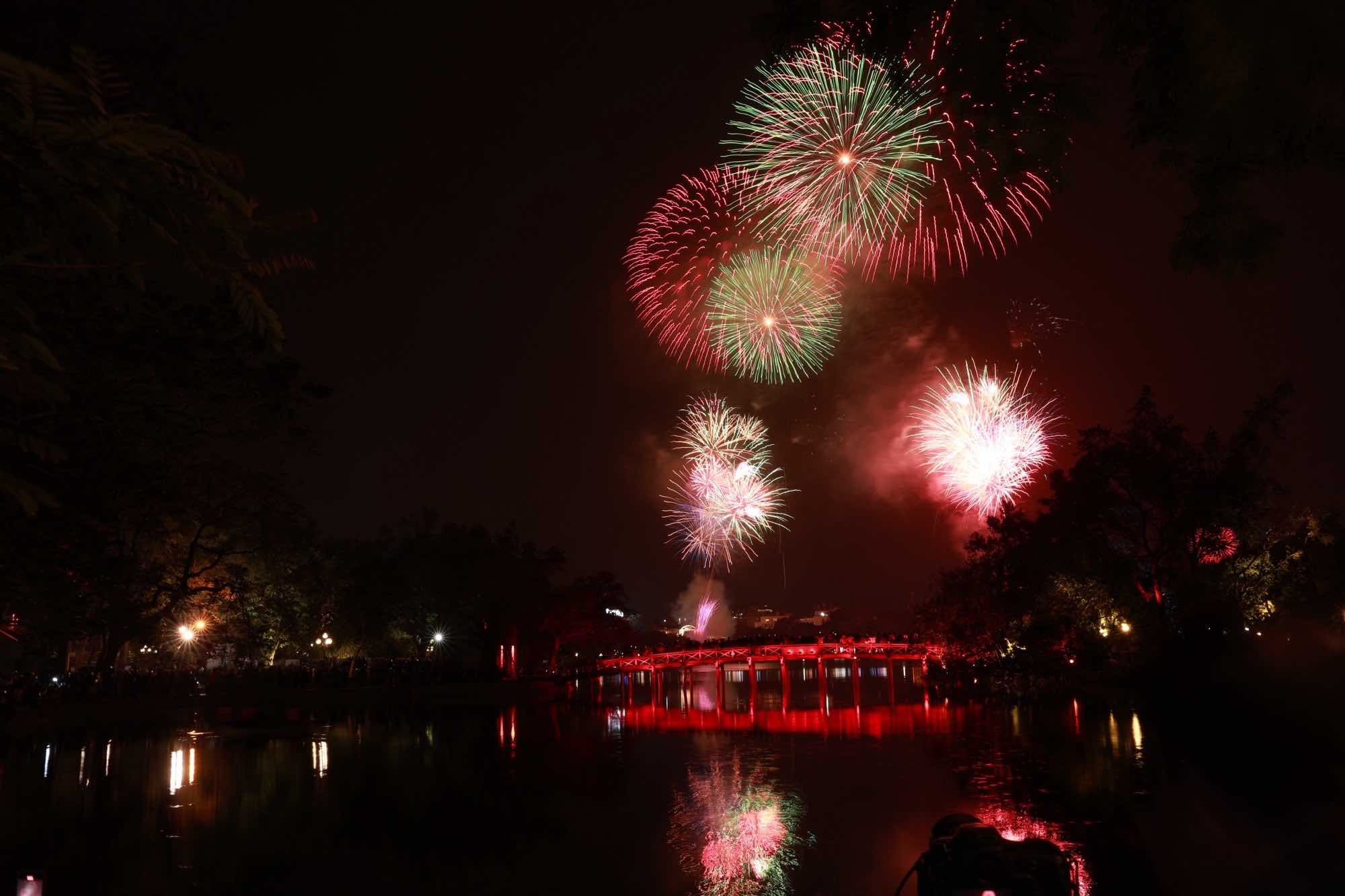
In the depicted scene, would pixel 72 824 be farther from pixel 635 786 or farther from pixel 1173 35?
pixel 1173 35

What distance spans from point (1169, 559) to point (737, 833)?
106 feet

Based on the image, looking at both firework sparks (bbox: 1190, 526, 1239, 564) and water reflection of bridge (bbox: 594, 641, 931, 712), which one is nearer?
firework sparks (bbox: 1190, 526, 1239, 564)

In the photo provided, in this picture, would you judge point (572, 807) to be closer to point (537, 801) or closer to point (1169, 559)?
point (537, 801)

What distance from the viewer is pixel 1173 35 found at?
666cm

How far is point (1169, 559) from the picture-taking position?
42.4 m

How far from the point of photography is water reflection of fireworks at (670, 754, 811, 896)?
49.4 ft

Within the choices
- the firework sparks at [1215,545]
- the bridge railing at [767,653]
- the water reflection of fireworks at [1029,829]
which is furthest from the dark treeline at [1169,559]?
the water reflection of fireworks at [1029,829]

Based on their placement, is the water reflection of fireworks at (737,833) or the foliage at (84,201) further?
the water reflection of fireworks at (737,833)

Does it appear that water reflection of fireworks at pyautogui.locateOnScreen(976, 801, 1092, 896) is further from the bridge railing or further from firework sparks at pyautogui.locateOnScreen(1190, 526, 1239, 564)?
the bridge railing

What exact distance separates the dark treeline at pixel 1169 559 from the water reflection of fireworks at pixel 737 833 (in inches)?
899

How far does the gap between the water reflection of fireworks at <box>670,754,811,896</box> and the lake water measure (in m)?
0.08

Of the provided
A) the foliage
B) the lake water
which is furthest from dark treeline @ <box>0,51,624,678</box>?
the lake water

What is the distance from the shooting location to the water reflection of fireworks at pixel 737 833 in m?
15.1

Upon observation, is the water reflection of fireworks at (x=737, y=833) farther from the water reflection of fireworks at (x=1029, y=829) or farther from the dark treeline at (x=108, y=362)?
the dark treeline at (x=108, y=362)
